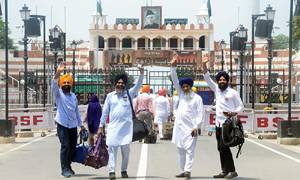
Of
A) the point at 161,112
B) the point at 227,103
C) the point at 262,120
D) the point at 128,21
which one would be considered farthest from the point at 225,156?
the point at 128,21

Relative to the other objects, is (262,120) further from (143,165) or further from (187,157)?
(187,157)

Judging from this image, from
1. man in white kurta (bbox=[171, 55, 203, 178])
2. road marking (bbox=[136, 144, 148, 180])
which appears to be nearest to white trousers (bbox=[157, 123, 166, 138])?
road marking (bbox=[136, 144, 148, 180])

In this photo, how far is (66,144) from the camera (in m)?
13.9

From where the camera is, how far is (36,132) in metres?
31.3

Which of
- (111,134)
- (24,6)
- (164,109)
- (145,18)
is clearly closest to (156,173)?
(111,134)

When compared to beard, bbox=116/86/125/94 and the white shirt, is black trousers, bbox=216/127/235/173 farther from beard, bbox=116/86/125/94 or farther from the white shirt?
beard, bbox=116/86/125/94

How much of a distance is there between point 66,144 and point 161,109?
40.2ft

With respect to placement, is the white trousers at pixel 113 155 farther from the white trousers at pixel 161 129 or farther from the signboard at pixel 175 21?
the signboard at pixel 175 21

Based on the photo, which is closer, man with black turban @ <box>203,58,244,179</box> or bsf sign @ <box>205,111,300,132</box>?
man with black turban @ <box>203,58,244,179</box>

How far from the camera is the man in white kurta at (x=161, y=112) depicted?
25734 mm

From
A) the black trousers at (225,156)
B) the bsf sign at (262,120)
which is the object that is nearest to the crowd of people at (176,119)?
the black trousers at (225,156)

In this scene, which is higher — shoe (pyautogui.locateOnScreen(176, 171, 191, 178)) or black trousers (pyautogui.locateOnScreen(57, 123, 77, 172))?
black trousers (pyautogui.locateOnScreen(57, 123, 77, 172))

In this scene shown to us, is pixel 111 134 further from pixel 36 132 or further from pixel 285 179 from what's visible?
pixel 36 132

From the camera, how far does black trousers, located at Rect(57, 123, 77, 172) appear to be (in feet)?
45.4
